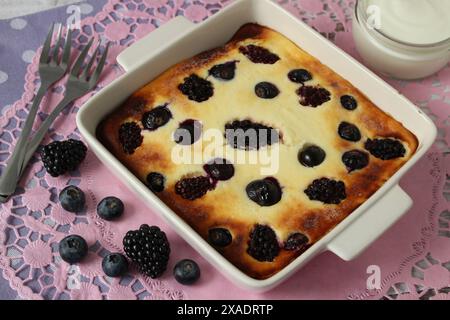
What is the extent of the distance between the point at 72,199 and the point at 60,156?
0.10 metres

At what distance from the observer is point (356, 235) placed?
133cm

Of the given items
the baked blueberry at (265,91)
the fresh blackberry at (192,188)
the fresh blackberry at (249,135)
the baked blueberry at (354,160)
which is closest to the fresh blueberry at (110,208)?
the fresh blackberry at (192,188)

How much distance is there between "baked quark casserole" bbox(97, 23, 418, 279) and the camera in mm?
1371

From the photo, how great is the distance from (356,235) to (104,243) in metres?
0.54

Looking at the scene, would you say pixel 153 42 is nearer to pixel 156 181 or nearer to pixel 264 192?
pixel 156 181

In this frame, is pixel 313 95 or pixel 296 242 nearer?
pixel 296 242

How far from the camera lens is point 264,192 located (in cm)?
138

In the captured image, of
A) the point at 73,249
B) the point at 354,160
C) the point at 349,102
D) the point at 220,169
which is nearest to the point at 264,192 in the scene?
the point at 220,169

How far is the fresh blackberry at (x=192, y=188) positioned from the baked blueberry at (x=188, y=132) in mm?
94

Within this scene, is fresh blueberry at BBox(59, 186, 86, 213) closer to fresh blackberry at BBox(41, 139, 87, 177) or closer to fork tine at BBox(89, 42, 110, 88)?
fresh blackberry at BBox(41, 139, 87, 177)

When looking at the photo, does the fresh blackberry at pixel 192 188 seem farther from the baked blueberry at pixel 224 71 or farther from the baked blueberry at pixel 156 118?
the baked blueberry at pixel 224 71

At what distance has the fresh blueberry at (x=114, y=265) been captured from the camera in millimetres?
1392

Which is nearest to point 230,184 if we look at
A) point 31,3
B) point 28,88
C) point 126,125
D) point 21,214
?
point 126,125
